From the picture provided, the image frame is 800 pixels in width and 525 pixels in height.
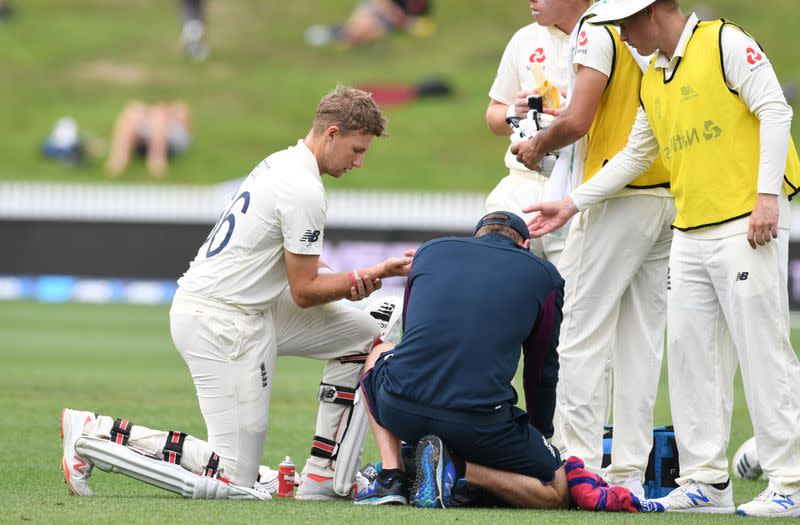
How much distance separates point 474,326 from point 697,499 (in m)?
1.36

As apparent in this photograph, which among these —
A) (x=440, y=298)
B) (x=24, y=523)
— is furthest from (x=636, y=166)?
(x=24, y=523)

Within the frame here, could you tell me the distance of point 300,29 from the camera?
47469mm

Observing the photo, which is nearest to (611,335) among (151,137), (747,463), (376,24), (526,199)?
(526,199)

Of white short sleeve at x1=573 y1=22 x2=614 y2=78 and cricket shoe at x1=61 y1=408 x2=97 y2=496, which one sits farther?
white short sleeve at x1=573 y1=22 x2=614 y2=78

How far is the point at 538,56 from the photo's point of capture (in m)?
7.52

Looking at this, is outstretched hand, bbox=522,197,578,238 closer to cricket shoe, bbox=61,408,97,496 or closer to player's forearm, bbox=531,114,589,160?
player's forearm, bbox=531,114,589,160

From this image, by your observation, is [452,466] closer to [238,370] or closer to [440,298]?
[440,298]

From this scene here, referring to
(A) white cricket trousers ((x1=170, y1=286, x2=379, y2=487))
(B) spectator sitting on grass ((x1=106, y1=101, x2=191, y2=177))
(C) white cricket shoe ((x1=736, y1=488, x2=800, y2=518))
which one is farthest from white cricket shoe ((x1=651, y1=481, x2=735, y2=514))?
(B) spectator sitting on grass ((x1=106, y1=101, x2=191, y2=177))

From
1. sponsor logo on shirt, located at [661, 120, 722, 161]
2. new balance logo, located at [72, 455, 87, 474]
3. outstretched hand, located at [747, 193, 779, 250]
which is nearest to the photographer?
outstretched hand, located at [747, 193, 779, 250]

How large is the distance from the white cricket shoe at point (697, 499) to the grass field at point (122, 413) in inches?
12.7

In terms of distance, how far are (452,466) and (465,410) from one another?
267 mm

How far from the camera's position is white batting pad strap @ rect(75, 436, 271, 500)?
6.17 m

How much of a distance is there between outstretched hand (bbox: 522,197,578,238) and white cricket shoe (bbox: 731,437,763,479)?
1971 mm

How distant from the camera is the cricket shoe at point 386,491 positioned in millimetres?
6066
